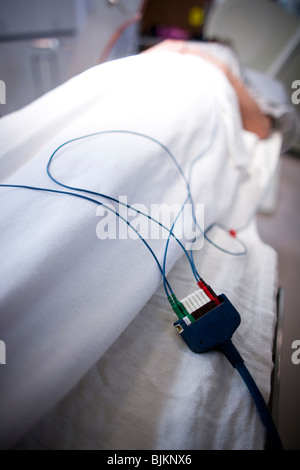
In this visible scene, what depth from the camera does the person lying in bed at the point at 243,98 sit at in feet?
3.57

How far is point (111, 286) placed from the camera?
1.51 feet

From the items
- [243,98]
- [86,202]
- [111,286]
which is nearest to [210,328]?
[111,286]

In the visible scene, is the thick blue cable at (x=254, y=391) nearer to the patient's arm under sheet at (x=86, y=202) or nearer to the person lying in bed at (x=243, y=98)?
the patient's arm under sheet at (x=86, y=202)

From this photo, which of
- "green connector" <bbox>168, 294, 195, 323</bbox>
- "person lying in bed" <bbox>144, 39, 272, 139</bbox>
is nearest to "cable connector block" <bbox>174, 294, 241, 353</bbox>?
"green connector" <bbox>168, 294, 195, 323</bbox>

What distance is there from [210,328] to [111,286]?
19 cm

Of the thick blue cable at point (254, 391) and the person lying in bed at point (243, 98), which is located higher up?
the person lying in bed at point (243, 98)

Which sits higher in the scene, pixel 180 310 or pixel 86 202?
pixel 86 202

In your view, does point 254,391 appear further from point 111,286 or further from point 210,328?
point 111,286

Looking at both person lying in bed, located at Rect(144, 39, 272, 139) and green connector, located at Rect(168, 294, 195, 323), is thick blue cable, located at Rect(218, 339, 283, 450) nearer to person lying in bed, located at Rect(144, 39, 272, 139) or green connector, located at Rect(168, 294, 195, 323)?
green connector, located at Rect(168, 294, 195, 323)

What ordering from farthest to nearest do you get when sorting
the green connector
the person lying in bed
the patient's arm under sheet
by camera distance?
the person lying in bed
the green connector
the patient's arm under sheet

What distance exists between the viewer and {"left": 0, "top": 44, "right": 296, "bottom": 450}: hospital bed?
14.8 inches

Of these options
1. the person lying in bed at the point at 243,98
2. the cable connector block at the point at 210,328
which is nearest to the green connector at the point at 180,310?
the cable connector block at the point at 210,328

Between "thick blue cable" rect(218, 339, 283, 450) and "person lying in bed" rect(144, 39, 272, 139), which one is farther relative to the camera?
"person lying in bed" rect(144, 39, 272, 139)
